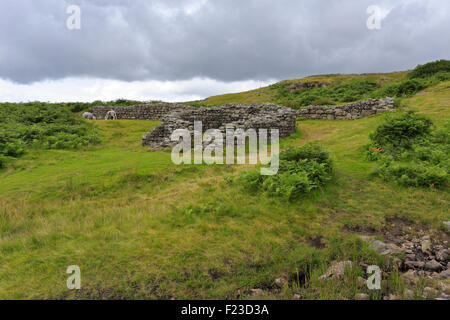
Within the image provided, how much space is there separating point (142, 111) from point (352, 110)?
22.8 m

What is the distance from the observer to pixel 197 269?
13.8ft

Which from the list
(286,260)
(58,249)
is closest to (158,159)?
(58,249)

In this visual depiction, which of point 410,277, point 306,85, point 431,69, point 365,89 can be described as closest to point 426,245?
point 410,277

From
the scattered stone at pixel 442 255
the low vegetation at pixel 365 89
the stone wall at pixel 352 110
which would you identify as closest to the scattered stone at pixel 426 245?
the scattered stone at pixel 442 255

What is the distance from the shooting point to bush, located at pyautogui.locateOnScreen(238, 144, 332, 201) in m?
6.71

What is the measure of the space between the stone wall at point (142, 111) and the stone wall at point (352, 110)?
47.1 feet

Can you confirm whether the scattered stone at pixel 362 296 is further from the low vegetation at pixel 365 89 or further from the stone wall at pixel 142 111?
the stone wall at pixel 142 111

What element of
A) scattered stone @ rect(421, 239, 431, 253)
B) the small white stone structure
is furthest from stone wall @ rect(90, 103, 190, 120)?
scattered stone @ rect(421, 239, 431, 253)

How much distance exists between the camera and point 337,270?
158 inches

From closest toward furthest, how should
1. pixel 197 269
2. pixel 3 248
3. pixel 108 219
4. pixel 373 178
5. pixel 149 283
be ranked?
pixel 149 283, pixel 197 269, pixel 3 248, pixel 108 219, pixel 373 178

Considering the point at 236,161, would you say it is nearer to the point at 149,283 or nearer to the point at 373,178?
the point at 373,178

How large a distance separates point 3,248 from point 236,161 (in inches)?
319
